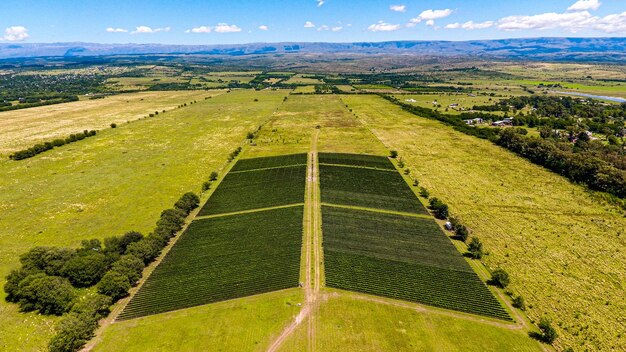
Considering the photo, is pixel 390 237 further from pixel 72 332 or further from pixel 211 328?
pixel 72 332

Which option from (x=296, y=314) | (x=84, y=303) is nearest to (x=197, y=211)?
(x=84, y=303)

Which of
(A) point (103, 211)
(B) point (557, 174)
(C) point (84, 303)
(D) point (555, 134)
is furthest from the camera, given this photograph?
(D) point (555, 134)

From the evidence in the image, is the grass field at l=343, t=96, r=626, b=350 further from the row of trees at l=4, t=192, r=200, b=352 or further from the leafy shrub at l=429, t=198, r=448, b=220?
the row of trees at l=4, t=192, r=200, b=352

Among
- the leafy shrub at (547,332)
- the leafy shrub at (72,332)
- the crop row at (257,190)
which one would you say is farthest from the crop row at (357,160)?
the leafy shrub at (72,332)

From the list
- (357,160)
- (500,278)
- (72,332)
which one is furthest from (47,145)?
(500,278)

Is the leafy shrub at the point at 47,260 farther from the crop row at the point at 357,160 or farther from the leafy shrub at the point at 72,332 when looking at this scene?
the crop row at the point at 357,160

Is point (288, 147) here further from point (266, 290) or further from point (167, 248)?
point (266, 290)

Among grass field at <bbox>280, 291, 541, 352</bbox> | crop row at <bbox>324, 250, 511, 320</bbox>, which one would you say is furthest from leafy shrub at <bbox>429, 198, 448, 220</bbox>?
grass field at <bbox>280, 291, 541, 352</bbox>
